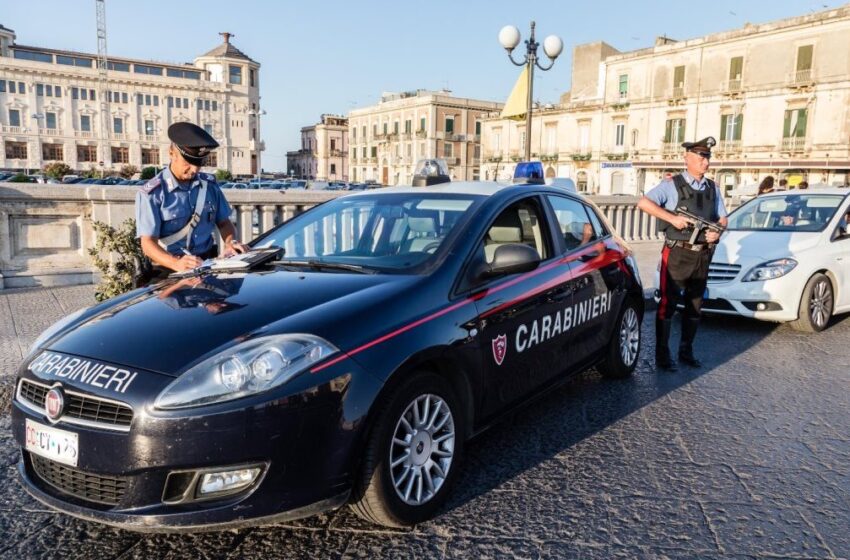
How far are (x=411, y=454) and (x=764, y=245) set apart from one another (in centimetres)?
579

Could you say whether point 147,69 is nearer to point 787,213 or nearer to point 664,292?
point 787,213

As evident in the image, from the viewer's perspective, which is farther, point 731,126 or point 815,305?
point 731,126

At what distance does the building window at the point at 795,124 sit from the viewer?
38969 mm

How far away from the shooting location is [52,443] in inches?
98.0

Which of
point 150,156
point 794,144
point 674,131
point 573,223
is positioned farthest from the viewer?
point 150,156

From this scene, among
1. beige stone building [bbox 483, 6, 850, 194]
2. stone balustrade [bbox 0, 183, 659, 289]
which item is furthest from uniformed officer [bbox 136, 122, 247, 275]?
beige stone building [bbox 483, 6, 850, 194]

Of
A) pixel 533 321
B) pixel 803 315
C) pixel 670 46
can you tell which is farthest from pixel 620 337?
pixel 670 46

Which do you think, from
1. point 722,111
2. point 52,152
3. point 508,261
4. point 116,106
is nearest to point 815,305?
point 508,261

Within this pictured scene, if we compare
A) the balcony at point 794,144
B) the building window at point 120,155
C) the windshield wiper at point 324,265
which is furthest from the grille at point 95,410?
the building window at point 120,155

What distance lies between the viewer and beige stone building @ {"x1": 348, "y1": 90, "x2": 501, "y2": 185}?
7344cm

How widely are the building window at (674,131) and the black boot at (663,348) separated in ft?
140

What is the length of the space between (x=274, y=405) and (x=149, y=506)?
0.55m

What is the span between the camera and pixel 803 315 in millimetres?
6805

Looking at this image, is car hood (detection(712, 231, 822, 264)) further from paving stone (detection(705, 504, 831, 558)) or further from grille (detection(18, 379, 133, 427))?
grille (detection(18, 379, 133, 427))
